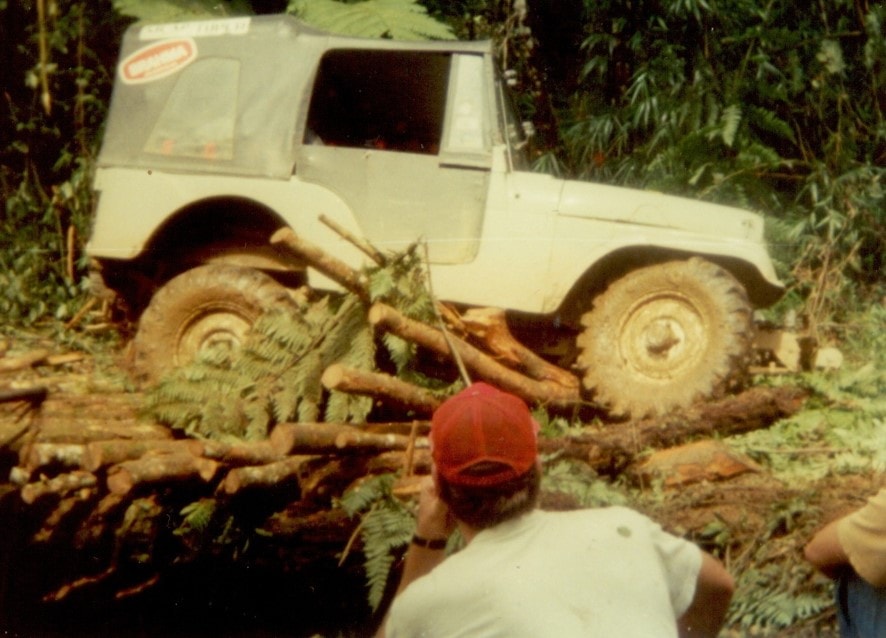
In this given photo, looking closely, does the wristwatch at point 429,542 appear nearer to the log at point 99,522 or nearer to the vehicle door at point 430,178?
the log at point 99,522

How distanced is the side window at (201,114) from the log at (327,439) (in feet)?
8.80

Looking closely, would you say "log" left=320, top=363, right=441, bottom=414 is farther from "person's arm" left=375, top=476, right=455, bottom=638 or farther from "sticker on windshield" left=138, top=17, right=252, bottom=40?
"sticker on windshield" left=138, top=17, right=252, bottom=40

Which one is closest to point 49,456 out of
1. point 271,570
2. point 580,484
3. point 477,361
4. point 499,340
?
point 271,570

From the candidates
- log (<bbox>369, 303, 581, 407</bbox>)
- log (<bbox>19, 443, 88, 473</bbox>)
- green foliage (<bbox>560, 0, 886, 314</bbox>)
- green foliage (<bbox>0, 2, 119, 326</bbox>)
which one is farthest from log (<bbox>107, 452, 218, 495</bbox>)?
green foliage (<bbox>560, 0, 886, 314</bbox>)

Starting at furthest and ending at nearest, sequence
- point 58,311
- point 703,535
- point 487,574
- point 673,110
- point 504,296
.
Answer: point 673,110 → point 58,311 → point 504,296 → point 703,535 → point 487,574

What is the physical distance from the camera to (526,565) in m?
1.94

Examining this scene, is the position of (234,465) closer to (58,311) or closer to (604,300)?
(604,300)

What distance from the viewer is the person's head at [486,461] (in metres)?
2.05

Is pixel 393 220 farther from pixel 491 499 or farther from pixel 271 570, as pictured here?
pixel 491 499

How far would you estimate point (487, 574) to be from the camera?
6.34ft

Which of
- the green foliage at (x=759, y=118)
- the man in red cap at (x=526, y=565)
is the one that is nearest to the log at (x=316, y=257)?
the man in red cap at (x=526, y=565)

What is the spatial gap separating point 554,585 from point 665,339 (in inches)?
162

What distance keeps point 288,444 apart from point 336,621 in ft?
4.97

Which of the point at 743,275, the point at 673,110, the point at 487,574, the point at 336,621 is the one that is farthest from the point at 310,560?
the point at 673,110
